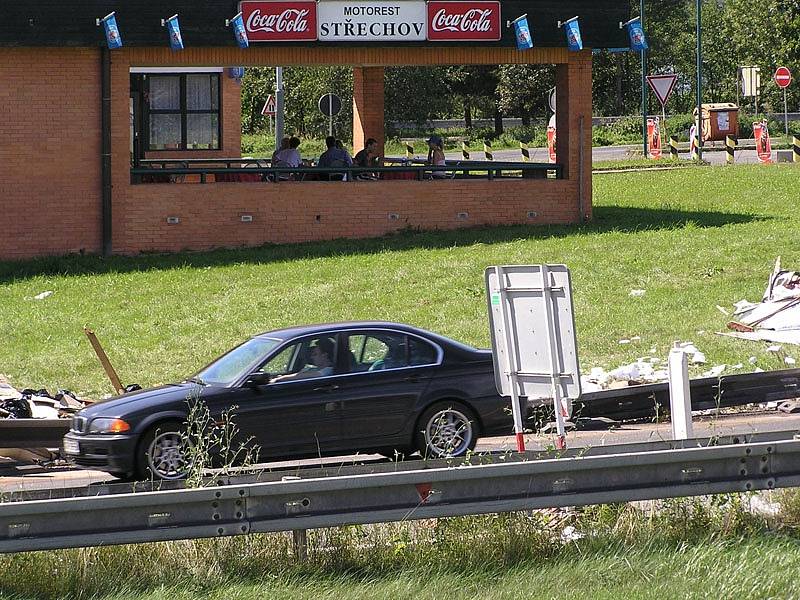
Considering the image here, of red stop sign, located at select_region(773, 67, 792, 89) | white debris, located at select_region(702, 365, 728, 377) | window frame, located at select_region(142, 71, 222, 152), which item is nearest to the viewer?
white debris, located at select_region(702, 365, 728, 377)

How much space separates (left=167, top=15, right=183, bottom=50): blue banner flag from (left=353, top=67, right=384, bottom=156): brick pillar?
8266 mm

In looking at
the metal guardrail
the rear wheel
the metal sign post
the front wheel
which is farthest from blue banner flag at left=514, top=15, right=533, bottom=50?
the metal guardrail

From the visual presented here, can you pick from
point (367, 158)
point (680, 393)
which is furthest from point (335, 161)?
point (680, 393)

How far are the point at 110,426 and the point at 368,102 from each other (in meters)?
21.5

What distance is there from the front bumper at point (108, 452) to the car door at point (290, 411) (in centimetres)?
96

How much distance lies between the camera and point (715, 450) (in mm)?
8203

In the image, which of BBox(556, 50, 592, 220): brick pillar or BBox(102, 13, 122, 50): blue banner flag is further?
BBox(556, 50, 592, 220): brick pillar

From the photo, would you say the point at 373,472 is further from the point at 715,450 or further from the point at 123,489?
the point at 715,450

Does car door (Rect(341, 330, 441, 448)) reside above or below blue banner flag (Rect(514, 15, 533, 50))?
below

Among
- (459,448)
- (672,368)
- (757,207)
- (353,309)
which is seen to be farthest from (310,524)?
(757,207)

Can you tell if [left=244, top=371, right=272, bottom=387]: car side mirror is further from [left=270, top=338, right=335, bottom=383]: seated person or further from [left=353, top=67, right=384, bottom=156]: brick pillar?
[left=353, top=67, right=384, bottom=156]: brick pillar

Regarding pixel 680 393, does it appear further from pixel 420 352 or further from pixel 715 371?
pixel 715 371

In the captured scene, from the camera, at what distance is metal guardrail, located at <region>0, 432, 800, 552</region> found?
7512 mm

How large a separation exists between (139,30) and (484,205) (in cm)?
745
